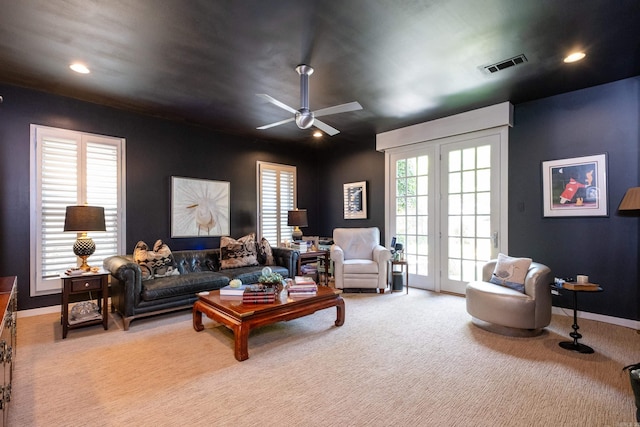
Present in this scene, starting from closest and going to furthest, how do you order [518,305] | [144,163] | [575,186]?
[518,305]
[575,186]
[144,163]

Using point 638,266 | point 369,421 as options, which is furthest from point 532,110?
point 369,421

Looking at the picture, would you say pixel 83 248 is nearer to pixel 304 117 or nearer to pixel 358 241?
pixel 304 117

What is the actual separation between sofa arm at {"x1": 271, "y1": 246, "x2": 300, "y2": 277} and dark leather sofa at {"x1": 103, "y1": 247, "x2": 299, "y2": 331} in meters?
0.29

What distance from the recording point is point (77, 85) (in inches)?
140

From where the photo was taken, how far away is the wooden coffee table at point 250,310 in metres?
2.61

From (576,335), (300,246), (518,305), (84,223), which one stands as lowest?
(576,335)

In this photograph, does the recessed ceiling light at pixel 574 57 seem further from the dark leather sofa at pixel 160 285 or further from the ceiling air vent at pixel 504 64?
the dark leather sofa at pixel 160 285

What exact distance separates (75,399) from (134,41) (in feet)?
9.18

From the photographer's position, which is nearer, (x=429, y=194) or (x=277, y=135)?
(x=429, y=194)

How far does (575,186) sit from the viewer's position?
12.1ft

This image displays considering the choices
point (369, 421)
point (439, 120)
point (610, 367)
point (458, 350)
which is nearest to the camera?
point (369, 421)

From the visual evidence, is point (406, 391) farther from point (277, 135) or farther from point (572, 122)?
point (277, 135)

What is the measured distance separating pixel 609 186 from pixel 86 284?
5.89 metres

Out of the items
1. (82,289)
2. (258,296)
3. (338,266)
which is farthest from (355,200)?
(82,289)
